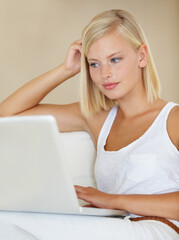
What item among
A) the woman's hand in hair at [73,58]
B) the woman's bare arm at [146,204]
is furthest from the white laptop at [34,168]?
the woman's hand in hair at [73,58]

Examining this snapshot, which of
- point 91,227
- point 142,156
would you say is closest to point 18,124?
point 91,227

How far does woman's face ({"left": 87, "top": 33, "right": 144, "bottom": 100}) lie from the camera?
66.4 inches

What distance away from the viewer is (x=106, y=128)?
1.89 metres

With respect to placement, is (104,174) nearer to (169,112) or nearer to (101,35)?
(169,112)

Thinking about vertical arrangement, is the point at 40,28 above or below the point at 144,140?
above

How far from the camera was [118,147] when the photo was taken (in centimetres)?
177

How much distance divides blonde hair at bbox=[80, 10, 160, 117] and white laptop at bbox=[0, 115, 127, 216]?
74 centimetres

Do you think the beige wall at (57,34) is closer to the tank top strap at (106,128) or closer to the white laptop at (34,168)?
the tank top strap at (106,128)

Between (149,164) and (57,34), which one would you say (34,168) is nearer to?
(149,164)

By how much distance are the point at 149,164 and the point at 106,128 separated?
1.18 feet

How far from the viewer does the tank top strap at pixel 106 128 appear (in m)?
1.85

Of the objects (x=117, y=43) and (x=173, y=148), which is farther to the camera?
(x=117, y=43)

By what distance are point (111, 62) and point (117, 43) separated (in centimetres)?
8

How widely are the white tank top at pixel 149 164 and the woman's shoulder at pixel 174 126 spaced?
16 mm
